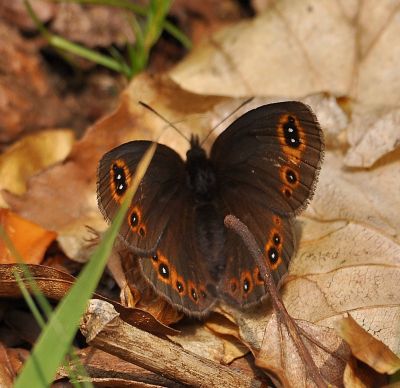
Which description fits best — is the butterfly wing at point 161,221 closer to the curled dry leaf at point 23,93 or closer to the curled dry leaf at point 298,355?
the curled dry leaf at point 298,355

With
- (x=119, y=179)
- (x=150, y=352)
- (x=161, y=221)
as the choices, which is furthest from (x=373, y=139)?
(x=150, y=352)

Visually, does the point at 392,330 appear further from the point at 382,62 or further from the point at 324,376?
the point at 382,62

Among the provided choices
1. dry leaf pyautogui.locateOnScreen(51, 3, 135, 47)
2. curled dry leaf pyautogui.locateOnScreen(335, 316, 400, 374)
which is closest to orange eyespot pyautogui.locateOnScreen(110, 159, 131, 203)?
curled dry leaf pyautogui.locateOnScreen(335, 316, 400, 374)

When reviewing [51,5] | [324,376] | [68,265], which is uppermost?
[51,5]

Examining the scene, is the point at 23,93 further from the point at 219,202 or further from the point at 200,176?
the point at 219,202

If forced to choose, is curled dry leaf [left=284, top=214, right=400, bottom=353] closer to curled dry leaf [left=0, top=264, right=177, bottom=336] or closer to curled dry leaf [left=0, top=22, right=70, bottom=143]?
curled dry leaf [left=0, top=264, right=177, bottom=336]

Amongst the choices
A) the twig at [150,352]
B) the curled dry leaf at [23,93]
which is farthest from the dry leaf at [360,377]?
the curled dry leaf at [23,93]

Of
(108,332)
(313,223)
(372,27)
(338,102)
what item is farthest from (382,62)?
(108,332)

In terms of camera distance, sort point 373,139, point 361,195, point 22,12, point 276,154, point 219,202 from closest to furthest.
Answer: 1. point 276,154
2. point 219,202
3. point 361,195
4. point 373,139
5. point 22,12
